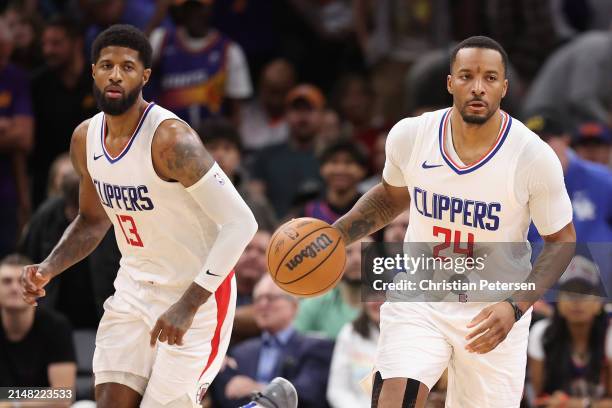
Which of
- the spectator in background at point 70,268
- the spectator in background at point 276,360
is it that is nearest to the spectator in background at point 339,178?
the spectator in background at point 276,360

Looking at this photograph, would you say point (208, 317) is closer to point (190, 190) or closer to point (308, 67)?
point (190, 190)

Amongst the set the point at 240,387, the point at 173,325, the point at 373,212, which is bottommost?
the point at 240,387

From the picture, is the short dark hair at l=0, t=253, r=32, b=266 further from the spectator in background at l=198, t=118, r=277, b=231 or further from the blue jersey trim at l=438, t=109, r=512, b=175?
the blue jersey trim at l=438, t=109, r=512, b=175

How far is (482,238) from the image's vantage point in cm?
611

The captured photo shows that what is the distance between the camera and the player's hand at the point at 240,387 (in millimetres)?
8578

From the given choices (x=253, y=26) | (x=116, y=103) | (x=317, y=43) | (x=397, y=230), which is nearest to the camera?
(x=116, y=103)

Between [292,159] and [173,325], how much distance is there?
561 centimetres

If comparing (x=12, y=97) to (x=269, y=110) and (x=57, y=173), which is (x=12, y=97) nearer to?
(x=57, y=173)

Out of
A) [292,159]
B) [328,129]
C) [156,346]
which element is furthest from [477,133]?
[328,129]

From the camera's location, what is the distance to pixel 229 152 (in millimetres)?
9797

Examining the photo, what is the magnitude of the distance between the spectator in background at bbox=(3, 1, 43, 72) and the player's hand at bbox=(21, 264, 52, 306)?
17.4 feet

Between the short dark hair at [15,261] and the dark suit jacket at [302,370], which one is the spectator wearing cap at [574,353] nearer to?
the dark suit jacket at [302,370]

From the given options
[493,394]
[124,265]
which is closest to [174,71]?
[124,265]

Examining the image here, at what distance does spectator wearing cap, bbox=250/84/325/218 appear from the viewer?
11.3m
